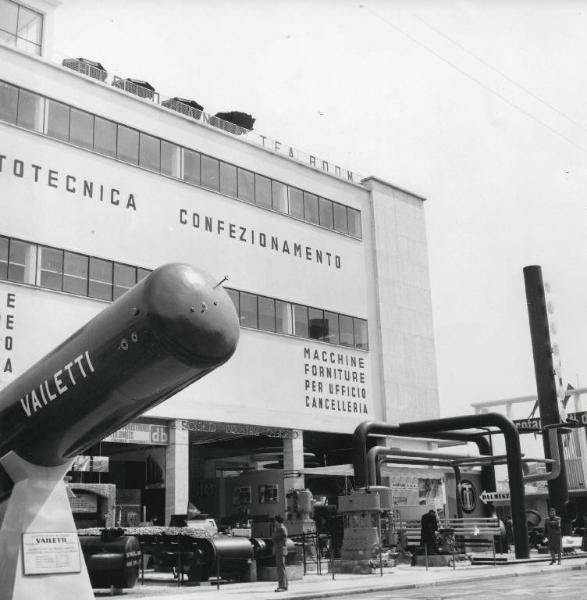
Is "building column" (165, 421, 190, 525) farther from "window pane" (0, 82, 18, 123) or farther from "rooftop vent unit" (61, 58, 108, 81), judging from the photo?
"rooftop vent unit" (61, 58, 108, 81)

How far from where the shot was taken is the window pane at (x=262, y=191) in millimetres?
36594

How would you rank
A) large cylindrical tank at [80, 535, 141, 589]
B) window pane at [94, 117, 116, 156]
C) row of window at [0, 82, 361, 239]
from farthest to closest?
window pane at [94, 117, 116, 156], row of window at [0, 82, 361, 239], large cylindrical tank at [80, 535, 141, 589]

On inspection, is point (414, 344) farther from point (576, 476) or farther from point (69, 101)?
point (576, 476)

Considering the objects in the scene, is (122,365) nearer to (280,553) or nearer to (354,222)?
(280,553)

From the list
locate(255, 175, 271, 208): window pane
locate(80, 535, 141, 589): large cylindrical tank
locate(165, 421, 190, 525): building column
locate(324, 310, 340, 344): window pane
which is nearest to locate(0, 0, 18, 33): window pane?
locate(255, 175, 271, 208): window pane

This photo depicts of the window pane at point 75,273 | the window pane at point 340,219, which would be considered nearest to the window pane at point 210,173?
the window pane at point 75,273

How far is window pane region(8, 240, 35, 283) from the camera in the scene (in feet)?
90.2

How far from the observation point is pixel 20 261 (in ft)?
91.2

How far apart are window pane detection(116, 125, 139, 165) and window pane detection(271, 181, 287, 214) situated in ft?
24.8

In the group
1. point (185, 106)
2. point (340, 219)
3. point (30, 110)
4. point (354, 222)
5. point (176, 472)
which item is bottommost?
point (176, 472)

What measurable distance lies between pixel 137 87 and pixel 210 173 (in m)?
4.85

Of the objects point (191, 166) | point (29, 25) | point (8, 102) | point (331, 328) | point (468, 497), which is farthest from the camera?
point (331, 328)

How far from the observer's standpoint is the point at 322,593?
59.2ft

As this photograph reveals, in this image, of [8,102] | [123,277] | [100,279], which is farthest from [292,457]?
[8,102]
